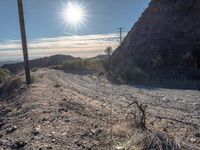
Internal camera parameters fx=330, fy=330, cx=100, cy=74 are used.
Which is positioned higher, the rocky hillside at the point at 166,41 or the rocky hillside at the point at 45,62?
the rocky hillside at the point at 166,41

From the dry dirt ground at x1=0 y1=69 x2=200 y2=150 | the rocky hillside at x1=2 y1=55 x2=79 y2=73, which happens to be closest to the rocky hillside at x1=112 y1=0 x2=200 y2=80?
the dry dirt ground at x1=0 y1=69 x2=200 y2=150

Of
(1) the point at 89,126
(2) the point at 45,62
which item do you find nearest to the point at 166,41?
(1) the point at 89,126

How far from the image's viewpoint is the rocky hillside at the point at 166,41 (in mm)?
29781

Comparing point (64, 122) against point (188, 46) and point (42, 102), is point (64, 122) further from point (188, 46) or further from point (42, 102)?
point (188, 46)

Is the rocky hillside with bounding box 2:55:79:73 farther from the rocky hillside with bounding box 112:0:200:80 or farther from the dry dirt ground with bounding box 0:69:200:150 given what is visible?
the dry dirt ground with bounding box 0:69:200:150

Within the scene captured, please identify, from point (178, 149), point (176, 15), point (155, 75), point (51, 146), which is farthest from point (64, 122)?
point (176, 15)

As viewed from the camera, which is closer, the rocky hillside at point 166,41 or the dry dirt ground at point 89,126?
the dry dirt ground at point 89,126

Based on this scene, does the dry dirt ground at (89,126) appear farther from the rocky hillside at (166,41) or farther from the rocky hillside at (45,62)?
the rocky hillside at (45,62)

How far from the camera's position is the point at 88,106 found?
1410cm

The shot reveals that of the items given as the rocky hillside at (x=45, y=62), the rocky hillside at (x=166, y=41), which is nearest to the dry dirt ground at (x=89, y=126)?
the rocky hillside at (x=166, y=41)

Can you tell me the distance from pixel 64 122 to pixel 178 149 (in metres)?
3.89

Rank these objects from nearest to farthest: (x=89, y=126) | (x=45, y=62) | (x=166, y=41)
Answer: (x=89, y=126)
(x=166, y=41)
(x=45, y=62)

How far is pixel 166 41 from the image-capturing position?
112 feet

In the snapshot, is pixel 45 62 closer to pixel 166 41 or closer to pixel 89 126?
pixel 166 41
